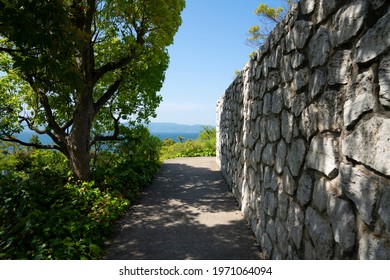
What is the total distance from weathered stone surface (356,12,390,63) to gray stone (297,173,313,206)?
110 centimetres

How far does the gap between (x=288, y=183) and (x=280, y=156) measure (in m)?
0.42

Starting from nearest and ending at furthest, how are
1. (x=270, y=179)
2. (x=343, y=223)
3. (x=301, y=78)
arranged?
(x=343, y=223) < (x=301, y=78) < (x=270, y=179)

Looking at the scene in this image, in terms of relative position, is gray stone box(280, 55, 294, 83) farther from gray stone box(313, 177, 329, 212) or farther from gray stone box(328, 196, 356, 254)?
gray stone box(328, 196, 356, 254)

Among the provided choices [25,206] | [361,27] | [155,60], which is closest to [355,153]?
[361,27]

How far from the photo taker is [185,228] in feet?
16.9

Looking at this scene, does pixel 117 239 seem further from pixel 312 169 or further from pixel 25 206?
pixel 312 169

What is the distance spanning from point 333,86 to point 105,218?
177 inches

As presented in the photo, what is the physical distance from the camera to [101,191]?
699 cm

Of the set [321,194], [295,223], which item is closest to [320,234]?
[321,194]

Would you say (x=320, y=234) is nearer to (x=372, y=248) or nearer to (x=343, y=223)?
(x=343, y=223)

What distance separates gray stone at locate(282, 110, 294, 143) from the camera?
297cm

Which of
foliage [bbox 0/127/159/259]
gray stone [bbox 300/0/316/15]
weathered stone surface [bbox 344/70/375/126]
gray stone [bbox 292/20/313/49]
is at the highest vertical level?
gray stone [bbox 300/0/316/15]

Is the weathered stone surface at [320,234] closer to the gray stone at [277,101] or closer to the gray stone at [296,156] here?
the gray stone at [296,156]

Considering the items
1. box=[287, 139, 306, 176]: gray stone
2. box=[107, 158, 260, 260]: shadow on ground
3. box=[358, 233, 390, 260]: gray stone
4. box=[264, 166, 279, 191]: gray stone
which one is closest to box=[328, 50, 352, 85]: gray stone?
box=[287, 139, 306, 176]: gray stone
